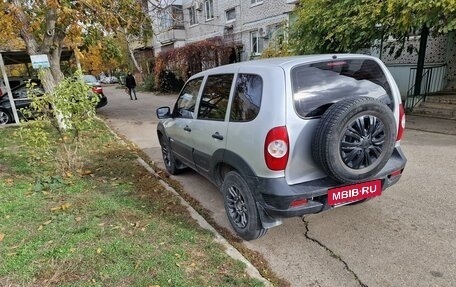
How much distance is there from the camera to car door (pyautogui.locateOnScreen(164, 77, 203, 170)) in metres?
4.20

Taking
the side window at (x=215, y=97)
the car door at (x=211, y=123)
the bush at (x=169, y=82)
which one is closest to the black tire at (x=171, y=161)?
the car door at (x=211, y=123)

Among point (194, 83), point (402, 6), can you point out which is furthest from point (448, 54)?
point (194, 83)

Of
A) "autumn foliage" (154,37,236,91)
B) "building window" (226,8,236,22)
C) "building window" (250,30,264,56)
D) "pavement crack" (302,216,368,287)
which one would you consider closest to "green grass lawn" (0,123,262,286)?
"pavement crack" (302,216,368,287)

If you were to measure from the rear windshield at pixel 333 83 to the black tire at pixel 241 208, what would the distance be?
0.94 m

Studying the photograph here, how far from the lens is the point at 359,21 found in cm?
800

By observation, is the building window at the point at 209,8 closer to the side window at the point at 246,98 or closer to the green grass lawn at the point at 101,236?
the green grass lawn at the point at 101,236

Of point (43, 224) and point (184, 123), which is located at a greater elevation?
point (184, 123)

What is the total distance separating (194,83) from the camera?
4.34m

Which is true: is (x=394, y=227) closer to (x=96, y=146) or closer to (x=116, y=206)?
(x=116, y=206)

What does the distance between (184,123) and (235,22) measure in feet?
58.3

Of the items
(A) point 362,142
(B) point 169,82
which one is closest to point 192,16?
(B) point 169,82

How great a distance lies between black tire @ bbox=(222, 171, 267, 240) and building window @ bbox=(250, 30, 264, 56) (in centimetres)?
1629

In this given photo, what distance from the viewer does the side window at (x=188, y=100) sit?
4.19 metres

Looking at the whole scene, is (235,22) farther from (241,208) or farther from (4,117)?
(241,208)
